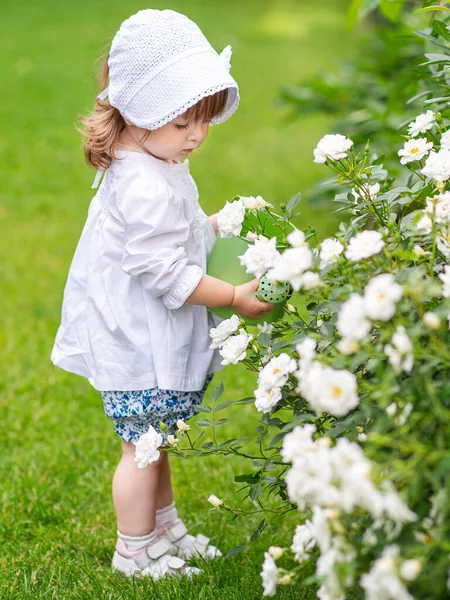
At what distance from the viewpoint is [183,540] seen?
2.58 m

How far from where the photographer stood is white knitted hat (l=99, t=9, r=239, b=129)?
2.13 metres

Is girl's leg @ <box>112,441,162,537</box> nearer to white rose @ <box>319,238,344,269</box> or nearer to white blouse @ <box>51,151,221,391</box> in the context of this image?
white blouse @ <box>51,151,221,391</box>

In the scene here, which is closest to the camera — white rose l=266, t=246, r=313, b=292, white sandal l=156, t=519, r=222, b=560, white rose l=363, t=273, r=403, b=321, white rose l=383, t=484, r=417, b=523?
white rose l=383, t=484, r=417, b=523

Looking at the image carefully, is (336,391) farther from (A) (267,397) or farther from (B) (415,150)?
(B) (415,150)

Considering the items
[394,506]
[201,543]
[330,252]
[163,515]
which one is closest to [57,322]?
[163,515]

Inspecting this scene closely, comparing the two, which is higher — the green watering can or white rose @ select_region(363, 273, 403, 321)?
white rose @ select_region(363, 273, 403, 321)

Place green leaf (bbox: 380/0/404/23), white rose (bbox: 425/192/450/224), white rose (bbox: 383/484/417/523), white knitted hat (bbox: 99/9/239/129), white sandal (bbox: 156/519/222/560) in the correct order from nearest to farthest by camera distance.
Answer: white rose (bbox: 383/484/417/523), white rose (bbox: 425/192/450/224), white knitted hat (bbox: 99/9/239/129), white sandal (bbox: 156/519/222/560), green leaf (bbox: 380/0/404/23)

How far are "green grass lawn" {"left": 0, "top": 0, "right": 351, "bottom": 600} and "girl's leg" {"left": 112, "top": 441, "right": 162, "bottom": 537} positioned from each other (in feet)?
0.50

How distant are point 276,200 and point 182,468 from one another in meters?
3.33

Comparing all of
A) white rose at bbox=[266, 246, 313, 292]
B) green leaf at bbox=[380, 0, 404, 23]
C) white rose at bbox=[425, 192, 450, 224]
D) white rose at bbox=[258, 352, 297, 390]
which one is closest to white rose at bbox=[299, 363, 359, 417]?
white rose at bbox=[266, 246, 313, 292]

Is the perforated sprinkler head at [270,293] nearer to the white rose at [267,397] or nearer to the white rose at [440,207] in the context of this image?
the white rose at [267,397]

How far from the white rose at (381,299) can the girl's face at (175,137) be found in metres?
0.96

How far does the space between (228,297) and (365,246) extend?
621mm

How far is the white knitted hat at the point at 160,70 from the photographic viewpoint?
2.13m
